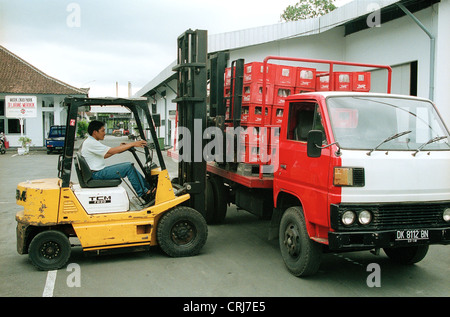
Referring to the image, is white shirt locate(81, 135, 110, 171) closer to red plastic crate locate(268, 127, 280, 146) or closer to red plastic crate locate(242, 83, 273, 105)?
red plastic crate locate(242, 83, 273, 105)

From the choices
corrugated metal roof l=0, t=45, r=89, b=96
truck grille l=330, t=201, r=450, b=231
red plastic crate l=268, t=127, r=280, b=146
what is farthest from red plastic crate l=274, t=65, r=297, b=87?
corrugated metal roof l=0, t=45, r=89, b=96

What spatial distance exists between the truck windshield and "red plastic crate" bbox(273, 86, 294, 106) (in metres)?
1.45

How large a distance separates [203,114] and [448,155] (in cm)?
363

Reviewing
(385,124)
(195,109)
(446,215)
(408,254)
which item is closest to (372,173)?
(385,124)

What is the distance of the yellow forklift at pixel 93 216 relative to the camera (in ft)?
18.6

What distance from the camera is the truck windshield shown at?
197 inches

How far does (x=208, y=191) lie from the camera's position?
8.63m

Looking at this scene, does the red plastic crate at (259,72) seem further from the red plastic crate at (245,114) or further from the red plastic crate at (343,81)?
the red plastic crate at (343,81)

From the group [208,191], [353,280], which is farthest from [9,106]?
[353,280]

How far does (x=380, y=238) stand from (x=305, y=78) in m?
3.08

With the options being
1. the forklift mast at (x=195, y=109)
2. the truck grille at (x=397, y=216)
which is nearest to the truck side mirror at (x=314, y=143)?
the truck grille at (x=397, y=216)

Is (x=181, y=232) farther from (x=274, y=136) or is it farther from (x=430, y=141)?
(x=430, y=141)

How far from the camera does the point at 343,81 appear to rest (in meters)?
7.27

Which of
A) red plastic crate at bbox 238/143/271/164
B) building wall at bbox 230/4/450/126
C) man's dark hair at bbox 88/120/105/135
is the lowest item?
red plastic crate at bbox 238/143/271/164
